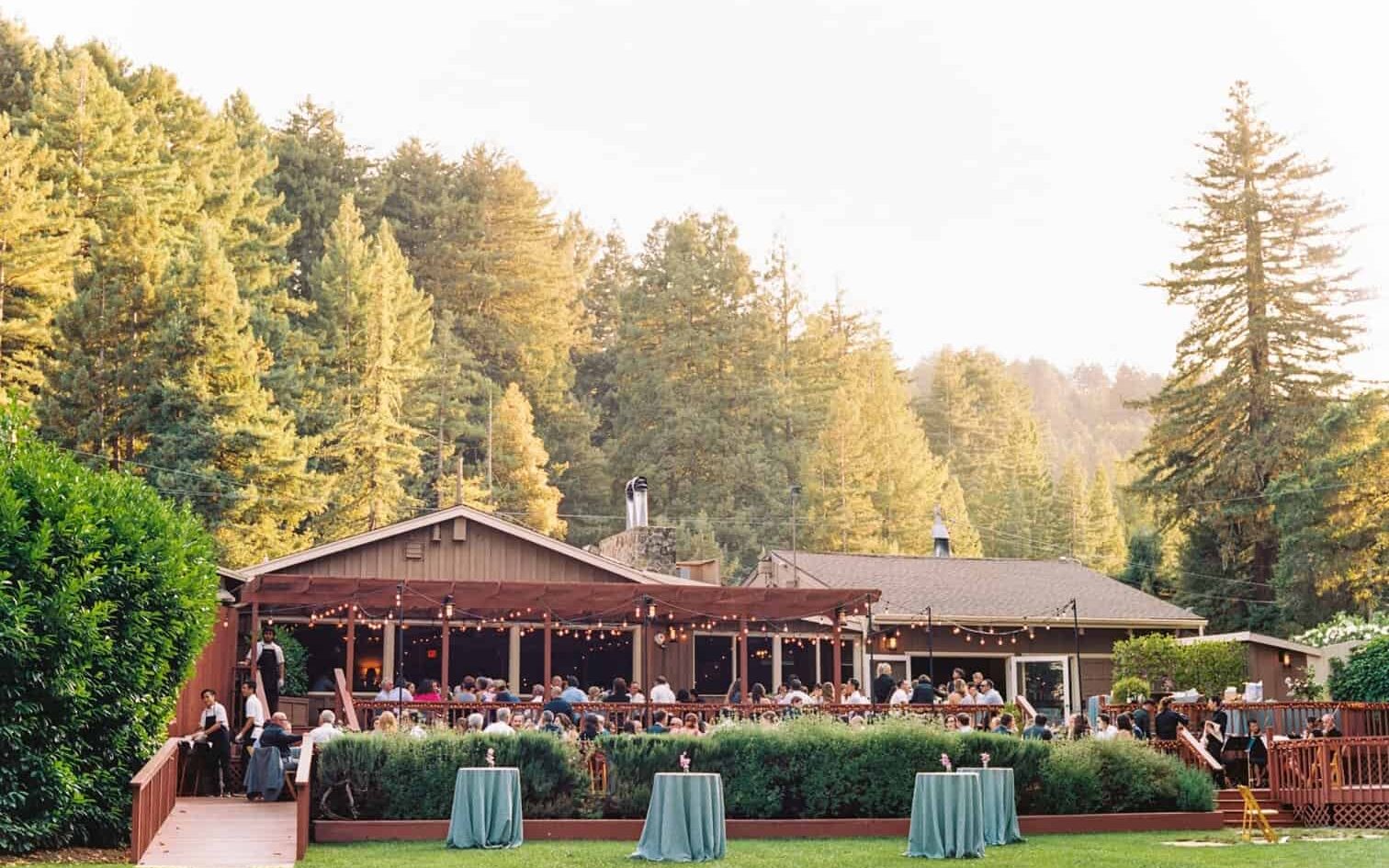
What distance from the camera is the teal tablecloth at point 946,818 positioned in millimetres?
14531

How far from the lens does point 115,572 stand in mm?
13992

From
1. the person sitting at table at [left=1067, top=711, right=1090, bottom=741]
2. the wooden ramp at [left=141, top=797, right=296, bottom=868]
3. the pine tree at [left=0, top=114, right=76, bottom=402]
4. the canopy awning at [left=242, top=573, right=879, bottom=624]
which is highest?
the pine tree at [left=0, top=114, right=76, bottom=402]

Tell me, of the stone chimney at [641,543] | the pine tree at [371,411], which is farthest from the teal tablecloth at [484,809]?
the pine tree at [371,411]

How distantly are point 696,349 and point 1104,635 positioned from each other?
30421 mm

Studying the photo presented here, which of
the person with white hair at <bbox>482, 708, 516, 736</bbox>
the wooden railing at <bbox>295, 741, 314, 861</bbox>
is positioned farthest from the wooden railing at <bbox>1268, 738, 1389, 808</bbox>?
the wooden railing at <bbox>295, 741, 314, 861</bbox>

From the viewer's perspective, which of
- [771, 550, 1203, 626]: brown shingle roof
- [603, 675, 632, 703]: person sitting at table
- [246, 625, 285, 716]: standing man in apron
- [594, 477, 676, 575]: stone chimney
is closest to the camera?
A: [603, 675, 632, 703]: person sitting at table

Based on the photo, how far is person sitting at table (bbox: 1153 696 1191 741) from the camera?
21.2 m

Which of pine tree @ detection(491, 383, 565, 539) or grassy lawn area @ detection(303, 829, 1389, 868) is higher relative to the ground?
pine tree @ detection(491, 383, 565, 539)

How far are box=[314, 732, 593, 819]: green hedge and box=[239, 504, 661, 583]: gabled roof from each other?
379 inches

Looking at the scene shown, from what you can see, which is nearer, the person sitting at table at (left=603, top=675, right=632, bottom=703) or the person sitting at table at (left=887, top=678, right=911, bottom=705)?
the person sitting at table at (left=887, top=678, right=911, bottom=705)

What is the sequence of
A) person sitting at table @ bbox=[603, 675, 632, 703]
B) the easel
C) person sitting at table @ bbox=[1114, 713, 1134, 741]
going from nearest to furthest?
the easel
person sitting at table @ bbox=[1114, 713, 1134, 741]
person sitting at table @ bbox=[603, 675, 632, 703]

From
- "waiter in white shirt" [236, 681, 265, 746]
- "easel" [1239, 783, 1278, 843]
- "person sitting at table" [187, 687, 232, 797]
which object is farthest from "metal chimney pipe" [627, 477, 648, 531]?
"easel" [1239, 783, 1278, 843]

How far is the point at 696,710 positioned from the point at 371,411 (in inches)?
1116

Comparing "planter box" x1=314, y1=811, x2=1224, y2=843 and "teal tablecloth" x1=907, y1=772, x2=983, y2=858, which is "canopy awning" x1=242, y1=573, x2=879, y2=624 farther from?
"teal tablecloth" x1=907, y1=772, x2=983, y2=858
